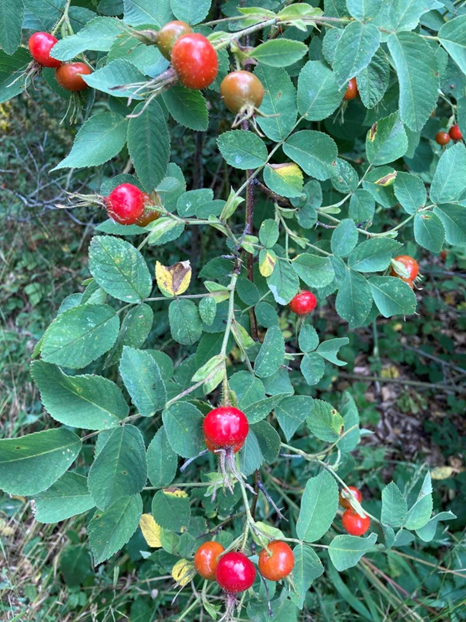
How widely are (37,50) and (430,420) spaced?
2.32 meters

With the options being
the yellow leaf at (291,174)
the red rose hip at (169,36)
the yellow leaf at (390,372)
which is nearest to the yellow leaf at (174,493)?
the yellow leaf at (291,174)

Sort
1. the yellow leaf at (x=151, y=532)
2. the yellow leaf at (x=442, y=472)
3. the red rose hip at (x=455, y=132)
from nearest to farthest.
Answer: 1. the yellow leaf at (x=151, y=532)
2. the red rose hip at (x=455, y=132)
3. the yellow leaf at (x=442, y=472)

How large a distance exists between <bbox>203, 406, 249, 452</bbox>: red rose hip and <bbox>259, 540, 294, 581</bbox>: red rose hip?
20 centimetres

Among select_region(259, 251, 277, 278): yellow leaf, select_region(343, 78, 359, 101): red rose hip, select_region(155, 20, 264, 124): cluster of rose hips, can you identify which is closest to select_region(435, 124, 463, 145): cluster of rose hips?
select_region(343, 78, 359, 101): red rose hip

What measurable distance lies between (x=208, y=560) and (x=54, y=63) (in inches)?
35.8

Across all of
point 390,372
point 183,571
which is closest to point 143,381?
point 183,571

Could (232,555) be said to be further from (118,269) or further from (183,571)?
(118,269)

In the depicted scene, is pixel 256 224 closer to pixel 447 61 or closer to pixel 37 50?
pixel 447 61

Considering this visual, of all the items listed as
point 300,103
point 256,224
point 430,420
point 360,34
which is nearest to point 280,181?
point 300,103

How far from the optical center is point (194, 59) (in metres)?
0.57

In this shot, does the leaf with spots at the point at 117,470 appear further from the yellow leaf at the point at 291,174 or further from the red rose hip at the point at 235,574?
the yellow leaf at the point at 291,174

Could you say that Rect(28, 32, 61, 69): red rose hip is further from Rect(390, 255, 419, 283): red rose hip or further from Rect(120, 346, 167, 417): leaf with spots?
Rect(390, 255, 419, 283): red rose hip

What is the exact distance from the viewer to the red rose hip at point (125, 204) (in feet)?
2.41

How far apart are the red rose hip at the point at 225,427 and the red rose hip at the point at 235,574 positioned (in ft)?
0.68
